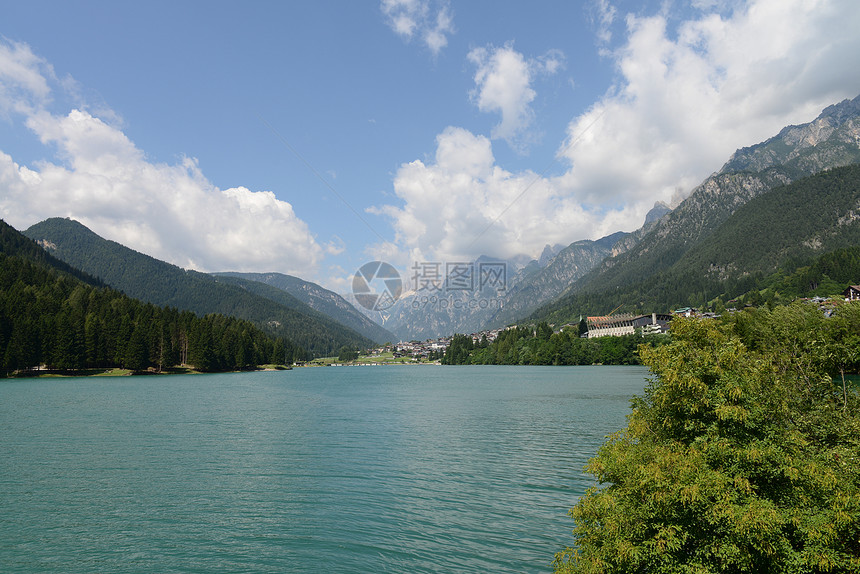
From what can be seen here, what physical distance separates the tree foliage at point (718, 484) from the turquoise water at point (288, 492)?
24.2ft

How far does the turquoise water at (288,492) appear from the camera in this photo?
1780 cm

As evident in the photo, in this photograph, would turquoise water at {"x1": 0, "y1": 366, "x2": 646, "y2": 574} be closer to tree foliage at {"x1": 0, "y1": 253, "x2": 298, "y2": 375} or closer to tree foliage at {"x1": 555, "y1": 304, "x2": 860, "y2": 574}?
tree foliage at {"x1": 555, "y1": 304, "x2": 860, "y2": 574}

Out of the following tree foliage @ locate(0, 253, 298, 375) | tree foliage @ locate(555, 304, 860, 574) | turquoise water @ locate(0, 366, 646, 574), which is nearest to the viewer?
tree foliage @ locate(555, 304, 860, 574)

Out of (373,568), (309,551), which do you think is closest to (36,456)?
(309,551)

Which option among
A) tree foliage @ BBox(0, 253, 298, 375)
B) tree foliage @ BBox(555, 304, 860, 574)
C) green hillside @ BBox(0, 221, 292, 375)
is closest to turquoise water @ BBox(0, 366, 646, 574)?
tree foliage @ BBox(555, 304, 860, 574)

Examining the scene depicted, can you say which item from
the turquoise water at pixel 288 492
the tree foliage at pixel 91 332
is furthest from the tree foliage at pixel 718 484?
the tree foliage at pixel 91 332

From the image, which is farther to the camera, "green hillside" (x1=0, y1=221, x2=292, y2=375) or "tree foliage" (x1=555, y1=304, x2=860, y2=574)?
"green hillside" (x1=0, y1=221, x2=292, y2=375)

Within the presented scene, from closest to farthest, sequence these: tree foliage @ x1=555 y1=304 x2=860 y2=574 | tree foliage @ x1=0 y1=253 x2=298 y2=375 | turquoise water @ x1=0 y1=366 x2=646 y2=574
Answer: tree foliage @ x1=555 y1=304 x2=860 y2=574, turquoise water @ x1=0 y1=366 x2=646 y2=574, tree foliage @ x1=0 y1=253 x2=298 y2=375

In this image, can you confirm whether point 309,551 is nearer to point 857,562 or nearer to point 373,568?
point 373,568

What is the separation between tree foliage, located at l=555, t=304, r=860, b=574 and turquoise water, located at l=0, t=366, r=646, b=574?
24.2 ft

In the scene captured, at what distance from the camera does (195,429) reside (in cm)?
4503

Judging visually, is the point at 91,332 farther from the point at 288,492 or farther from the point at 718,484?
the point at 718,484

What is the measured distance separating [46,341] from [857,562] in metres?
166

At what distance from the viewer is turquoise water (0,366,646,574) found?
58.4 feet
